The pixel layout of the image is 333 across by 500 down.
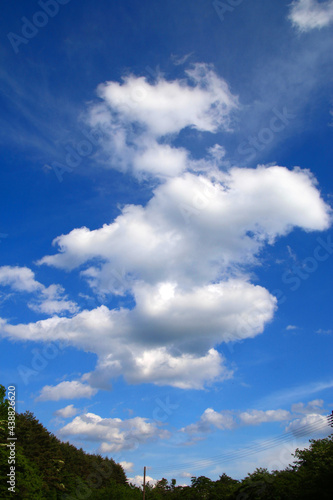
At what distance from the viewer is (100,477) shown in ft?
295

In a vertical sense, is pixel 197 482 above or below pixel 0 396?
below

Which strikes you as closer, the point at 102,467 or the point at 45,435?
the point at 45,435

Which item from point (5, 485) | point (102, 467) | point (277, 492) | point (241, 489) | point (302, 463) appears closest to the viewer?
point (5, 485)

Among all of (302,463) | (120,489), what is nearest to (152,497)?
(120,489)

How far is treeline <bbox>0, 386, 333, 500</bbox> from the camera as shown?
33.9m

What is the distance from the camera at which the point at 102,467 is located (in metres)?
97.1

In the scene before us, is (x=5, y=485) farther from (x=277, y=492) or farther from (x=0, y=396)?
(x=277, y=492)

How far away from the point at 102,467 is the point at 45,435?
38341 millimetres

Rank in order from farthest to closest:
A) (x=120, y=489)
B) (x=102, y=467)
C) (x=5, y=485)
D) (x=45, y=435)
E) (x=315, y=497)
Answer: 1. (x=102, y=467)
2. (x=45, y=435)
3. (x=120, y=489)
4. (x=5, y=485)
5. (x=315, y=497)

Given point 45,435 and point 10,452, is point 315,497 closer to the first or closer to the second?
point 10,452

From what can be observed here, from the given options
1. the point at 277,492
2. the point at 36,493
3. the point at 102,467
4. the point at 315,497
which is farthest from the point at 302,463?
the point at 102,467

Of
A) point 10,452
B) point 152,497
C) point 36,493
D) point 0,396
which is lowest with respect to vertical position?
point 152,497

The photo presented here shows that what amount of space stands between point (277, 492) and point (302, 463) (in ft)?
76.2

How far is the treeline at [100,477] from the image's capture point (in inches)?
1335
